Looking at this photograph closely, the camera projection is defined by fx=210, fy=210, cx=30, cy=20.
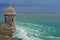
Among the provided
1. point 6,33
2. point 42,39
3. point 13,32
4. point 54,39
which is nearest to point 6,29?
point 6,33

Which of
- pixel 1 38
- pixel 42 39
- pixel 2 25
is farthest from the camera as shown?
pixel 42 39

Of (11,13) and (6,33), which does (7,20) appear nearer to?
(11,13)

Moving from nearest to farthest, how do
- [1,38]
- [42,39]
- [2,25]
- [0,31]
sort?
[1,38] < [0,31] < [2,25] < [42,39]

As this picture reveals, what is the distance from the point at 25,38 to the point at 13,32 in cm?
198

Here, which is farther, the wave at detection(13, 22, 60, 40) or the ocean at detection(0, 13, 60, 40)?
the ocean at detection(0, 13, 60, 40)

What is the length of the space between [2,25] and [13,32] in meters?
2.10

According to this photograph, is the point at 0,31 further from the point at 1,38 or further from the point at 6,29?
the point at 1,38

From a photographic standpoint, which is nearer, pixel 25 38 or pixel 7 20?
pixel 25 38

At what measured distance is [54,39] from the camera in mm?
30781

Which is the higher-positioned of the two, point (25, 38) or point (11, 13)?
point (11, 13)

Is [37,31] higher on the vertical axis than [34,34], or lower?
lower

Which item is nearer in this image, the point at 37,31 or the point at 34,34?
the point at 34,34

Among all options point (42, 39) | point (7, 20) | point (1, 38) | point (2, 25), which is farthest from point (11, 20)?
point (1, 38)

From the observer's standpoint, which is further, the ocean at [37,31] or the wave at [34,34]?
the ocean at [37,31]
